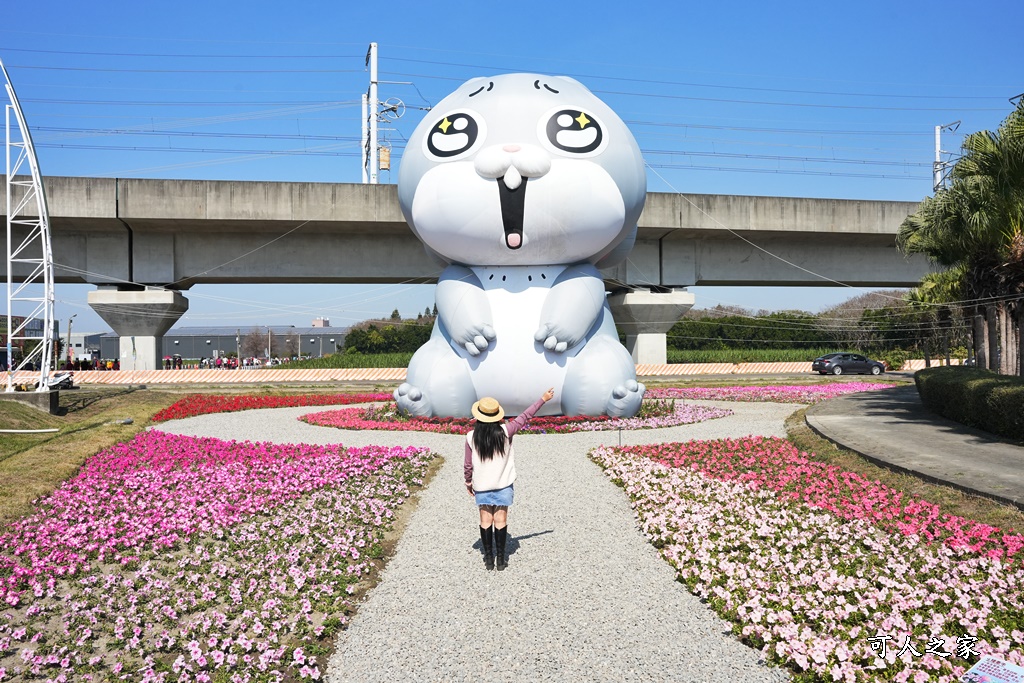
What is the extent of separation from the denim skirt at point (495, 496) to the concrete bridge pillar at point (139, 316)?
1014 inches

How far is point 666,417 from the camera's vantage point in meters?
15.7

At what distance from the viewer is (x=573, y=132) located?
12883mm

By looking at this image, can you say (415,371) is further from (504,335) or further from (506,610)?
(506,610)

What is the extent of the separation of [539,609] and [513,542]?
1.61m

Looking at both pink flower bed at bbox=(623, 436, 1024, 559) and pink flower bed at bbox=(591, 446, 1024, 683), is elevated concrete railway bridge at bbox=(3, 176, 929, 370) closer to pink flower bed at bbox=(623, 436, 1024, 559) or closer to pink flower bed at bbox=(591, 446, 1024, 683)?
pink flower bed at bbox=(623, 436, 1024, 559)

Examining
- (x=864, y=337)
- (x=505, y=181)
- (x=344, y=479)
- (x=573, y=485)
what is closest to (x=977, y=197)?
(x=505, y=181)

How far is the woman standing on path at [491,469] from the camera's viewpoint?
20.5ft

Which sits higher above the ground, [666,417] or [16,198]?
[16,198]

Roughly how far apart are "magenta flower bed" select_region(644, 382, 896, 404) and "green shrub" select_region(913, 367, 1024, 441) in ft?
19.8

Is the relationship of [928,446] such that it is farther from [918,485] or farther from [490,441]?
[490,441]

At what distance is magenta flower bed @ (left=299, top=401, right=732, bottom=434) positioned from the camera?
13.8 m

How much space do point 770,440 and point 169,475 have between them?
29.7ft

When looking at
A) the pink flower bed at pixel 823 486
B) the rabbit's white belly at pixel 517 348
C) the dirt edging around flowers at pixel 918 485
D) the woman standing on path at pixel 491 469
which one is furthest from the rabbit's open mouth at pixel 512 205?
the woman standing on path at pixel 491 469

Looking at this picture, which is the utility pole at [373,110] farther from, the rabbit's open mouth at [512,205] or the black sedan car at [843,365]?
the black sedan car at [843,365]
